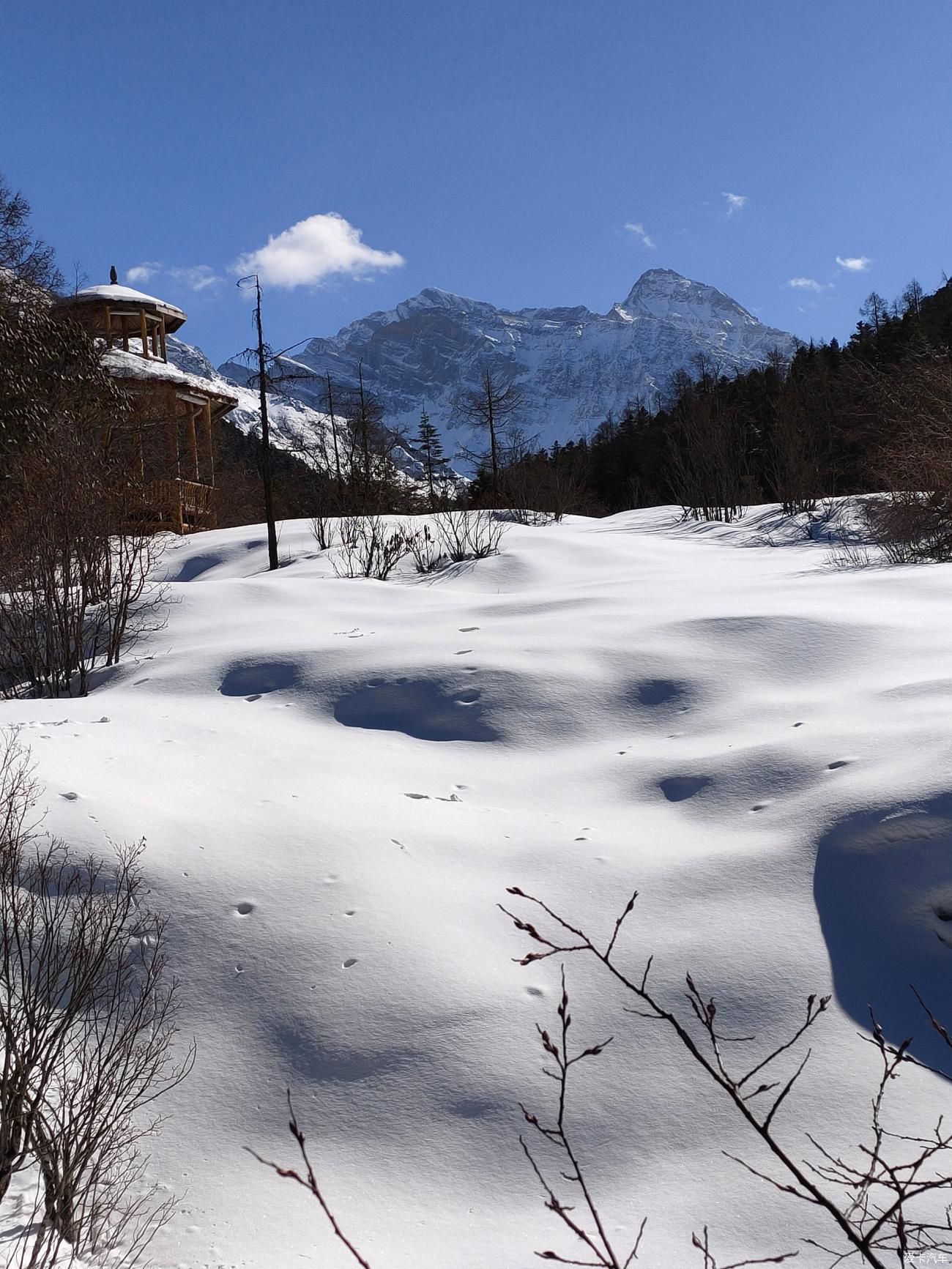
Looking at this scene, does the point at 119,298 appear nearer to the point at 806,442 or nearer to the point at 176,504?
the point at 176,504

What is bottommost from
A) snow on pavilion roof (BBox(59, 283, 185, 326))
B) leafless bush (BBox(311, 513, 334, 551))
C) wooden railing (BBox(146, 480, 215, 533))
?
leafless bush (BBox(311, 513, 334, 551))

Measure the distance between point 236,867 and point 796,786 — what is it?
290 centimetres

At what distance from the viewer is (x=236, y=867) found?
4.54m

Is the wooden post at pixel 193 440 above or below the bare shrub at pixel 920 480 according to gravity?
above

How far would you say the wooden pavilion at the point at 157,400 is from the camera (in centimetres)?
2092

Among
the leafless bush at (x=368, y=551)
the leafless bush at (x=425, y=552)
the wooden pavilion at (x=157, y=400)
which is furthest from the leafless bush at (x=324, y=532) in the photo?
the wooden pavilion at (x=157, y=400)

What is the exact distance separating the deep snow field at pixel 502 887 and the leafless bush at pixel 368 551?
603 cm

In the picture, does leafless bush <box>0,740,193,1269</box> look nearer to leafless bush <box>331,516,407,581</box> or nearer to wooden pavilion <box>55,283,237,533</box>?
leafless bush <box>331,516,407,581</box>

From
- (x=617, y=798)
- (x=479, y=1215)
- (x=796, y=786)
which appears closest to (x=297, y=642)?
(x=617, y=798)

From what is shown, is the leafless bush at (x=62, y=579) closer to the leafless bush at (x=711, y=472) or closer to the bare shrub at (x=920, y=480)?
the bare shrub at (x=920, y=480)

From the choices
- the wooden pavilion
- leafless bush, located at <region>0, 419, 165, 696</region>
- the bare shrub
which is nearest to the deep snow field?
leafless bush, located at <region>0, 419, 165, 696</region>

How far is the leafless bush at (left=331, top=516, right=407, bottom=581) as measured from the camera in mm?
14586

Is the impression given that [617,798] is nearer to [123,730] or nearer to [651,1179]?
[651,1179]

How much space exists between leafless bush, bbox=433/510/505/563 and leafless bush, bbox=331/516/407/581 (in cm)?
71
